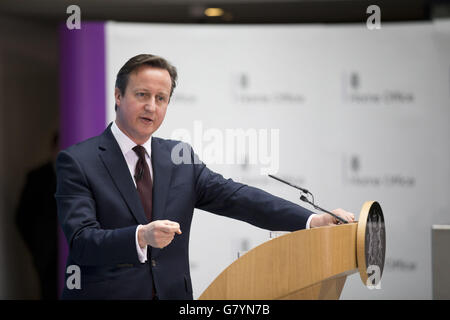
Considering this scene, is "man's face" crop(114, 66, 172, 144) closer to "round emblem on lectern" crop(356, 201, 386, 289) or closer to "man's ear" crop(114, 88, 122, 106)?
"man's ear" crop(114, 88, 122, 106)

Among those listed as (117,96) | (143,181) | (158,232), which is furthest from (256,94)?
(158,232)

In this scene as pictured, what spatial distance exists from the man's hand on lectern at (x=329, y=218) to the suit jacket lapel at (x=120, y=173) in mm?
663

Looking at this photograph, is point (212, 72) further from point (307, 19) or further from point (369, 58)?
point (307, 19)

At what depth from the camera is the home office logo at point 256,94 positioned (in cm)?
394

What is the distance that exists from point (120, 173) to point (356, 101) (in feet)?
7.59

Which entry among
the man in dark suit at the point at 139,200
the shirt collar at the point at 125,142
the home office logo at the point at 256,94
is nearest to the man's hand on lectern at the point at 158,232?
the man in dark suit at the point at 139,200

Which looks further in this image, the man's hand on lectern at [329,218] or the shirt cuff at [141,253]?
the man's hand on lectern at [329,218]

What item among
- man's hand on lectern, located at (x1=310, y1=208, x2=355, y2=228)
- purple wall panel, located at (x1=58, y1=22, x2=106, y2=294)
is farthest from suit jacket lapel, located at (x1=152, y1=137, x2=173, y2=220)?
purple wall panel, located at (x1=58, y1=22, x2=106, y2=294)

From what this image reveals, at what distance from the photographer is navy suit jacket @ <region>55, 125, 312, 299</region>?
7.09ft

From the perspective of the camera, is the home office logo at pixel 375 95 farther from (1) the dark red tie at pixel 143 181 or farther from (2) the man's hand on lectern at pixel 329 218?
(1) the dark red tie at pixel 143 181

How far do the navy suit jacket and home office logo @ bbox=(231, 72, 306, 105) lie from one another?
155cm

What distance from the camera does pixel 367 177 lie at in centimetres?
404

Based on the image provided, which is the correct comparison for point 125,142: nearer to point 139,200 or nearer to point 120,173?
point 120,173

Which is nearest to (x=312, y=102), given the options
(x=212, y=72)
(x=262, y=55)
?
(x=262, y=55)
